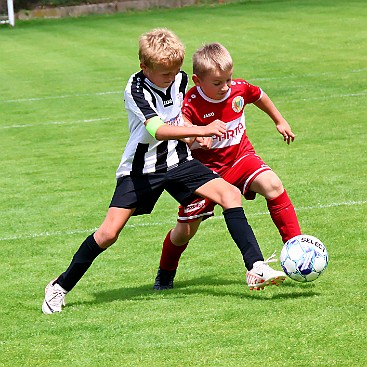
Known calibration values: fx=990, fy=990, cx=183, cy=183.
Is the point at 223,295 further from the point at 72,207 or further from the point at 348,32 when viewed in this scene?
the point at 348,32

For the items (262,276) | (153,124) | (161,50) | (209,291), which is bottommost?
(209,291)

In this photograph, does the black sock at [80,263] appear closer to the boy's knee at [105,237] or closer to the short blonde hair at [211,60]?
the boy's knee at [105,237]

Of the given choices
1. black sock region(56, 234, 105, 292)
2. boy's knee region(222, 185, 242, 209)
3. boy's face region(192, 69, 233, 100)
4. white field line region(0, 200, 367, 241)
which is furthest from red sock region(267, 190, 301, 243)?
white field line region(0, 200, 367, 241)

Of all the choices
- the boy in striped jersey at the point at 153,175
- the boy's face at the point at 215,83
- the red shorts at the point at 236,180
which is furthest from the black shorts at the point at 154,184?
the boy's face at the point at 215,83

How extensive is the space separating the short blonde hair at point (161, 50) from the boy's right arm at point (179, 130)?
34cm

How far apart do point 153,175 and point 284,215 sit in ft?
3.15

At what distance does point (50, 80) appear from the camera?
20.0m

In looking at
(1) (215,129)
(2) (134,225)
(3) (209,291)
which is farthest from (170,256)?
(2) (134,225)

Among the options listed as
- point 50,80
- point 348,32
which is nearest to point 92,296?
point 50,80

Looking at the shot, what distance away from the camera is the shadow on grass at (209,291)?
20.3 feet

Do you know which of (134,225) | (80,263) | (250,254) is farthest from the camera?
(134,225)

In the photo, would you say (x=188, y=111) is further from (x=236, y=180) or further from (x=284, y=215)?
(x=284, y=215)

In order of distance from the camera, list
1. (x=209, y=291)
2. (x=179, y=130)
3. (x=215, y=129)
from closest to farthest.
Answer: (x=215, y=129)
(x=179, y=130)
(x=209, y=291)

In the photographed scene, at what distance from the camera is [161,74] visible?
6.09 m
